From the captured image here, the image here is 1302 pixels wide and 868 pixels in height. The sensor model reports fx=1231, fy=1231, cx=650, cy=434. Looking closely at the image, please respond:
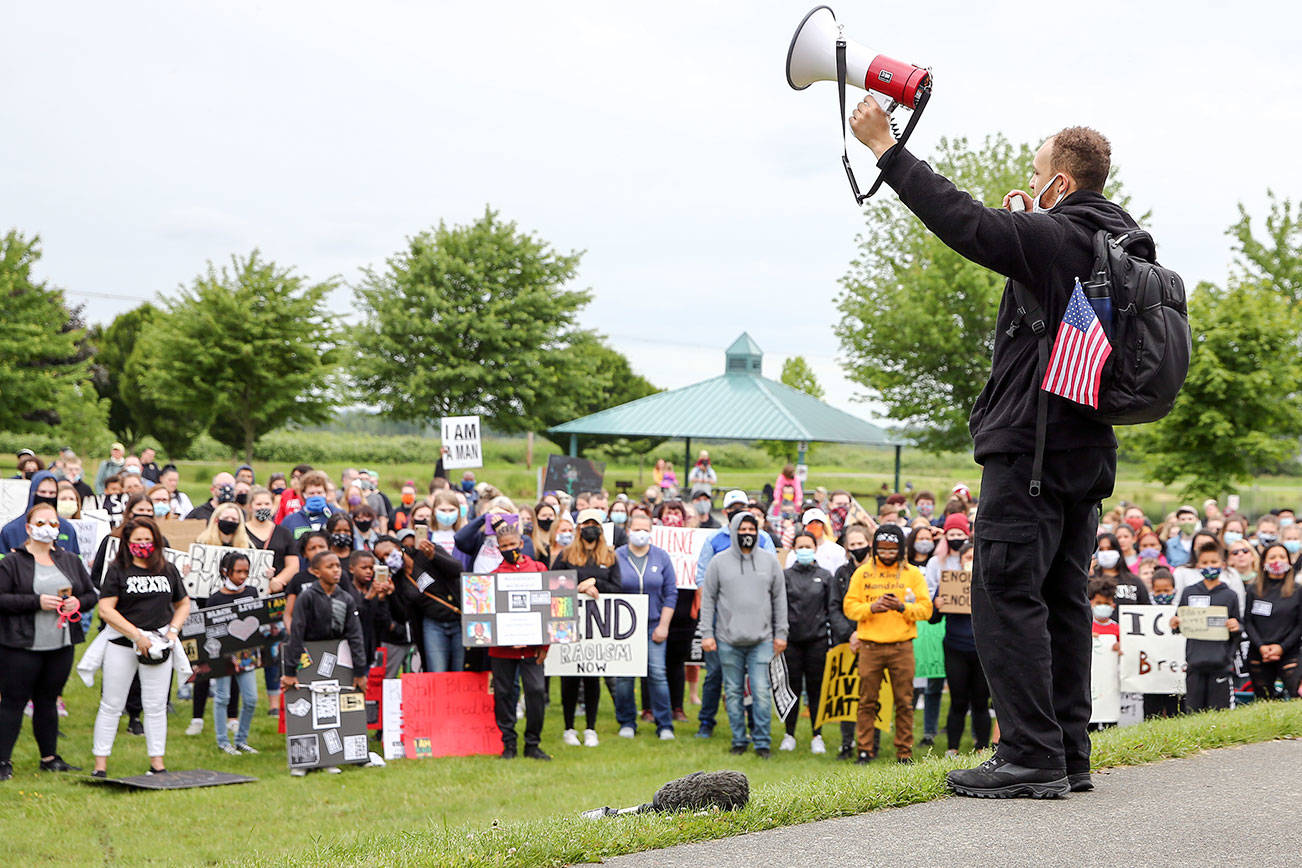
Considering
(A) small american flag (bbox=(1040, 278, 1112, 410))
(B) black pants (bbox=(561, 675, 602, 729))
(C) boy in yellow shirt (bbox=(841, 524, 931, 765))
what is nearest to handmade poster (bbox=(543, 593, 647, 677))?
(B) black pants (bbox=(561, 675, 602, 729))

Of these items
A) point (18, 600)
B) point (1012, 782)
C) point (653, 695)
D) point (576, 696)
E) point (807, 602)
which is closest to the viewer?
point (1012, 782)

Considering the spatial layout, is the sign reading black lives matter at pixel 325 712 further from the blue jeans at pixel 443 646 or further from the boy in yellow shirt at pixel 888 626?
the boy in yellow shirt at pixel 888 626

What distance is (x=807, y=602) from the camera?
508 inches

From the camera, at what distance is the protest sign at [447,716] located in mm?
12055

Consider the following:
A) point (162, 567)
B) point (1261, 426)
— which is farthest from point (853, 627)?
point (1261, 426)

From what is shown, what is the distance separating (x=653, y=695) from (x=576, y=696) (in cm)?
93

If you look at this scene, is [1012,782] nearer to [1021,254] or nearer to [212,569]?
[1021,254]

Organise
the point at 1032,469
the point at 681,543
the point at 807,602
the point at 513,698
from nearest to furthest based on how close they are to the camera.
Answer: the point at 1032,469, the point at 513,698, the point at 807,602, the point at 681,543

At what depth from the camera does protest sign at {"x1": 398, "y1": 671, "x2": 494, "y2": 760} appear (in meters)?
12.1

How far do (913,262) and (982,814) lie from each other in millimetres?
40304

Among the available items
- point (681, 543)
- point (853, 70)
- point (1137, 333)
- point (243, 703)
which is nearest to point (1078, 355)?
point (1137, 333)

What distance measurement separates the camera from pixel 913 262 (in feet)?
141

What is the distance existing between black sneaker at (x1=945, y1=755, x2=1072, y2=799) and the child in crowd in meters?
7.68

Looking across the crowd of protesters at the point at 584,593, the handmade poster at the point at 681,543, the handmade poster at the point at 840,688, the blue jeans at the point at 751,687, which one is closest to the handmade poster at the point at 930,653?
the crowd of protesters at the point at 584,593
